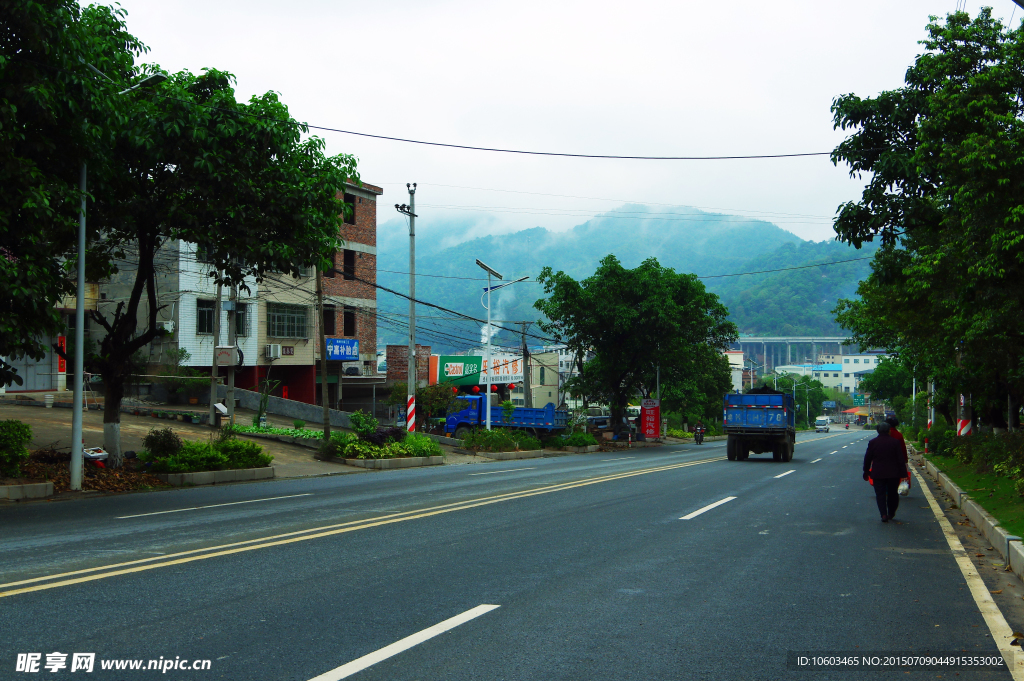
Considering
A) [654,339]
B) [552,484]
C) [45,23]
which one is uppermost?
[45,23]

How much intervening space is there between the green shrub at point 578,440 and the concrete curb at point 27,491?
2863 cm

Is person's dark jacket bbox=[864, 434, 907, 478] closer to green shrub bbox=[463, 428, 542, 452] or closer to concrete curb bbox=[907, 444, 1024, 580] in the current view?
concrete curb bbox=[907, 444, 1024, 580]

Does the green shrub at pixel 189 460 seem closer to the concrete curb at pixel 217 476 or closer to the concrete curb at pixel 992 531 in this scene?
the concrete curb at pixel 217 476

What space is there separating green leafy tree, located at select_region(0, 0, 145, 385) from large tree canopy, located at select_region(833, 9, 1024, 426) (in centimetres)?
1416

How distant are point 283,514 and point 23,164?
6.72 meters

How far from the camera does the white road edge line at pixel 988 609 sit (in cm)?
520

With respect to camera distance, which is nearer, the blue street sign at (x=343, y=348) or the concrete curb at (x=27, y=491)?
the concrete curb at (x=27, y=491)

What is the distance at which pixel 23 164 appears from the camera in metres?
12.4

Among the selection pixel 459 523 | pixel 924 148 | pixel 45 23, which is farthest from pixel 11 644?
pixel 924 148

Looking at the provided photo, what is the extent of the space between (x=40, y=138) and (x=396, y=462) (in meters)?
15.4

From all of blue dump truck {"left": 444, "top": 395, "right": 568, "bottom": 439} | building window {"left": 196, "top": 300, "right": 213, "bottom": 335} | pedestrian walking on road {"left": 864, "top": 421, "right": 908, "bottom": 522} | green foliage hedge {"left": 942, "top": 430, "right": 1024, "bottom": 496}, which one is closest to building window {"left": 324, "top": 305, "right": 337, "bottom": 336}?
building window {"left": 196, "top": 300, "right": 213, "bottom": 335}

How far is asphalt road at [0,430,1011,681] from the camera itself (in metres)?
5.06

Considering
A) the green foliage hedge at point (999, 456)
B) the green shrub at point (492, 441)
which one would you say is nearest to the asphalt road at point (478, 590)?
the green foliage hedge at point (999, 456)

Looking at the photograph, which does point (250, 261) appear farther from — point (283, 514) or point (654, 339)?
point (654, 339)
